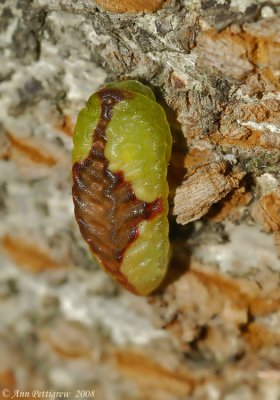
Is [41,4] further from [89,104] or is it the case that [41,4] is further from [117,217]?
[117,217]

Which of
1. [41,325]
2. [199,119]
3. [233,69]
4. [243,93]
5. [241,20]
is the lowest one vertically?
[41,325]

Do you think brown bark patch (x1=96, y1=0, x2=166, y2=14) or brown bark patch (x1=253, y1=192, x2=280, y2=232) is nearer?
brown bark patch (x1=96, y1=0, x2=166, y2=14)

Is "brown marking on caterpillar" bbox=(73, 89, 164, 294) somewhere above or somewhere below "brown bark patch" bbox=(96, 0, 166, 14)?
below

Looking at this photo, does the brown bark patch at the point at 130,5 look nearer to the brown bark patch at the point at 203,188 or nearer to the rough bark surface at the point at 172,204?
the rough bark surface at the point at 172,204

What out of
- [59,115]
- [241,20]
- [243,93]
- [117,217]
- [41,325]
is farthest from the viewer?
[41,325]

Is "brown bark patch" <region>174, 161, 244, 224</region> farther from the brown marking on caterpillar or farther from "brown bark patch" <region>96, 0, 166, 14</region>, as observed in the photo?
"brown bark patch" <region>96, 0, 166, 14</region>

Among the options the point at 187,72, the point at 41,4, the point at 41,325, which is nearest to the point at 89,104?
the point at 187,72

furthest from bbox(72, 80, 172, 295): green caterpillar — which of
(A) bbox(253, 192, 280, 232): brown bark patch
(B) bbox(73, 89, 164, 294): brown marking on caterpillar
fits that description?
(A) bbox(253, 192, 280, 232): brown bark patch
